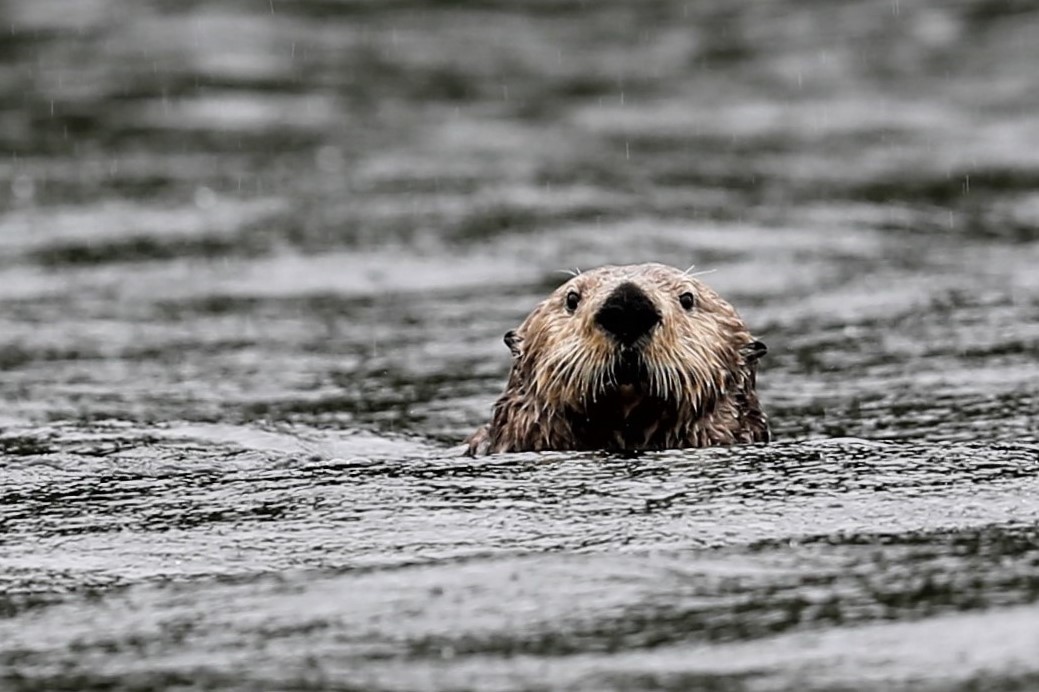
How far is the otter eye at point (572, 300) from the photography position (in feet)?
19.8

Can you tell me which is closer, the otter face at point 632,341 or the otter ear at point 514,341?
the otter face at point 632,341

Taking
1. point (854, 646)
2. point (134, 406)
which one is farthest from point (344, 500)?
point (134, 406)

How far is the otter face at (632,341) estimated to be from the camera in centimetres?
563

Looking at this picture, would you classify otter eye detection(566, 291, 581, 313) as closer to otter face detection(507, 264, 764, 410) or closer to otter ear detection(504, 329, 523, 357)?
otter face detection(507, 264, 764, 410)

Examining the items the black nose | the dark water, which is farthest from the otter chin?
the dark water

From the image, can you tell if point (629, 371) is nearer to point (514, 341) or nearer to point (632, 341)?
point (632, 341)

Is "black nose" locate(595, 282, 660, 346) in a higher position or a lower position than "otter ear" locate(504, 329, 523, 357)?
higher

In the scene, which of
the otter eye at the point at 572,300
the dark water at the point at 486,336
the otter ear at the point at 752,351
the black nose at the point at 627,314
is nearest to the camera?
the dark water at the point at 486,336

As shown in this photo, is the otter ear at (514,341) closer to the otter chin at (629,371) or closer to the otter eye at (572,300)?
the otter chin at (629,371)

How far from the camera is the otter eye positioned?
238 inches

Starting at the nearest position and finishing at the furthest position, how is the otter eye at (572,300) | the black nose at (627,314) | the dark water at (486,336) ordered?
the dark water at (486,336), the black nose at (627,314), the otter eye at (572,300)

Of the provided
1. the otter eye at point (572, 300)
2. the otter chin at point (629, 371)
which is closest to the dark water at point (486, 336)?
the otter chin at point (629, 371)

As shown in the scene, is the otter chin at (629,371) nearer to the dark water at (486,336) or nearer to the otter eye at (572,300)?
the otter eye at (572,300)

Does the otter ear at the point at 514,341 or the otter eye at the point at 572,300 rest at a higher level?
the otter eye at the point at 572,300
